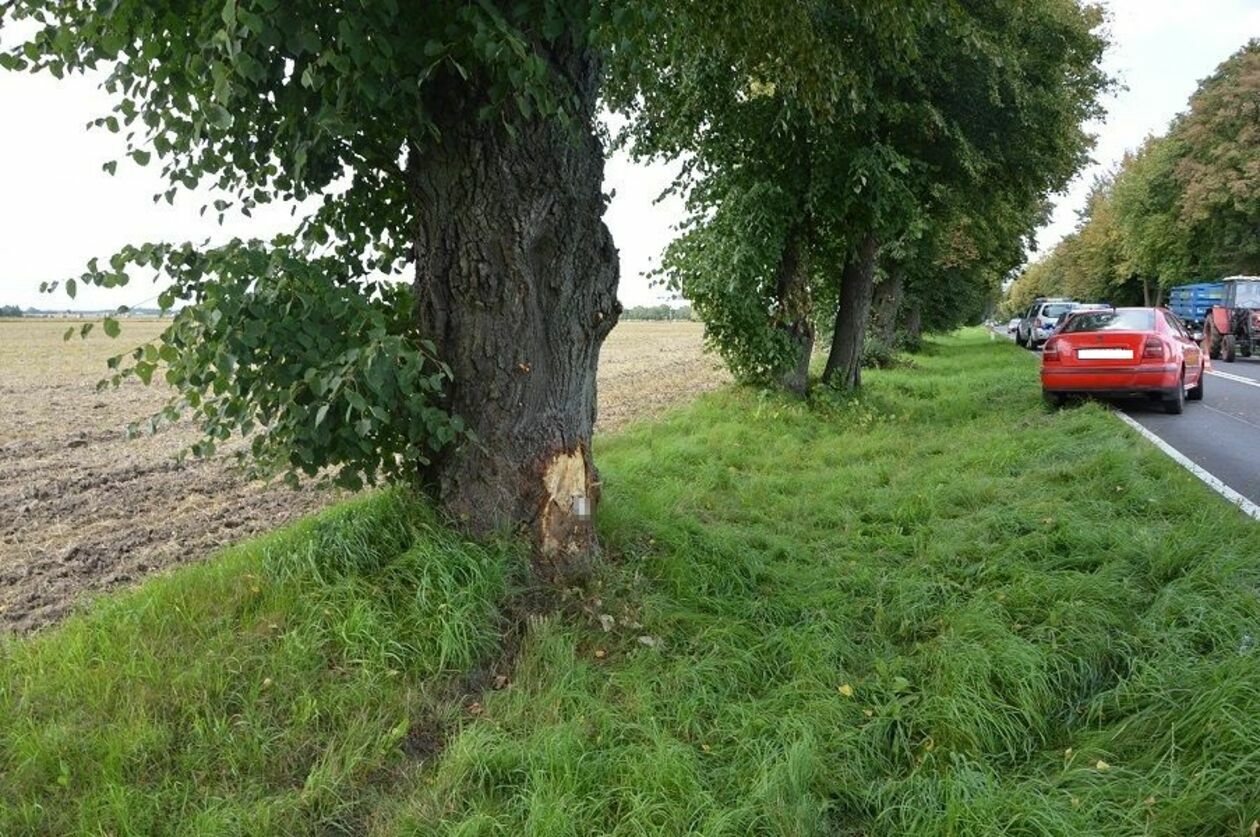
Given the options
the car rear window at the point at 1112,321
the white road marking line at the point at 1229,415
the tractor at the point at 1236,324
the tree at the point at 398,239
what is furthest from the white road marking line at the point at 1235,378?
the tree at the point at 398,239

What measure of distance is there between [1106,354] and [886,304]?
1182 centimetres

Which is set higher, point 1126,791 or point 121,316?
point 121,316

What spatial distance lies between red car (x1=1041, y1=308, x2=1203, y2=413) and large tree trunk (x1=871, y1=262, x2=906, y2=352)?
1011 centimetres

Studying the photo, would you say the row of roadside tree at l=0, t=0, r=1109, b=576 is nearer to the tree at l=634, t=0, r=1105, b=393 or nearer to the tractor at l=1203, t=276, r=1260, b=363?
the tree at l=634, t=0, r=1105, b=393

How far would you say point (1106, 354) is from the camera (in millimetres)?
11297

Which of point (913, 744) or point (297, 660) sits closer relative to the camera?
point (913, 744)

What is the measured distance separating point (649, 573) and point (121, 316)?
9.46ft

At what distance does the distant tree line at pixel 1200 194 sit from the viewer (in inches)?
1460

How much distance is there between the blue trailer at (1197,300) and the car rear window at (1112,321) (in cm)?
1590

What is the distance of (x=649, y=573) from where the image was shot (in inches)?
183

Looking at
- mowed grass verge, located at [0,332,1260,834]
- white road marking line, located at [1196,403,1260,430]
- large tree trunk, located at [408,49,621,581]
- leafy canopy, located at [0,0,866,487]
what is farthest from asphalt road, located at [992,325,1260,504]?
leafy canopy, located at [0,0,866,487]

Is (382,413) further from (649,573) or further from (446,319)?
(649,573)

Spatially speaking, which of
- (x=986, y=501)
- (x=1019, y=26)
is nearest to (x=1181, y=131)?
(x=1019, y=26)

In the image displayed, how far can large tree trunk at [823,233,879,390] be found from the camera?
42.9 feet
